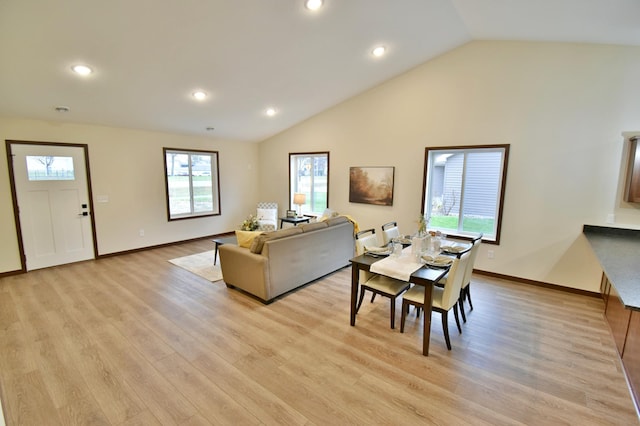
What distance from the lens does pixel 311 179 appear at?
6.96 meters

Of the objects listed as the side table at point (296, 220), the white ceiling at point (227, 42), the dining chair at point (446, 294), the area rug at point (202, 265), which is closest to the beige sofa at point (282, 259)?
the area rug at point (202, 265)

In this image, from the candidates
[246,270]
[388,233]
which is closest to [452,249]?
[388,233]

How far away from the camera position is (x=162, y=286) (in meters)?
4.15

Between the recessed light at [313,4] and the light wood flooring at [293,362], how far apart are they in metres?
3.44

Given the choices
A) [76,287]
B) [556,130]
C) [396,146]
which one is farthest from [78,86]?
[556,130]

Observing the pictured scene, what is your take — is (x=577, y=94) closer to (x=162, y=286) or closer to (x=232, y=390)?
(x=232, y=390)

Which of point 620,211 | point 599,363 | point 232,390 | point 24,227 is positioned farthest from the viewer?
point 24,227

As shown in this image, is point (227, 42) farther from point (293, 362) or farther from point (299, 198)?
point (299, 198)

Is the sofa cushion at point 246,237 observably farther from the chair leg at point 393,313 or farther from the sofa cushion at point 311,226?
the chair leg at point 393,313

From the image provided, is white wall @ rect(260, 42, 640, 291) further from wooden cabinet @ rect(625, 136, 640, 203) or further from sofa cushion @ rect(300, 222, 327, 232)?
sofa cushion @ rect(300, 222, 327, 232)

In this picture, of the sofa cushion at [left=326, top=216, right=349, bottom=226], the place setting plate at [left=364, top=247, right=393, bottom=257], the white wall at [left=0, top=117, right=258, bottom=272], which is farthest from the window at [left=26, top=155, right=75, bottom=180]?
the place setting plate at [left=364, top=247, right=393, bottom=257]

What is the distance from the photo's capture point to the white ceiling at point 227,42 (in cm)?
282

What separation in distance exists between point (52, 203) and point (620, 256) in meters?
7.74

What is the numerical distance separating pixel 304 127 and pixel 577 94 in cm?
479
